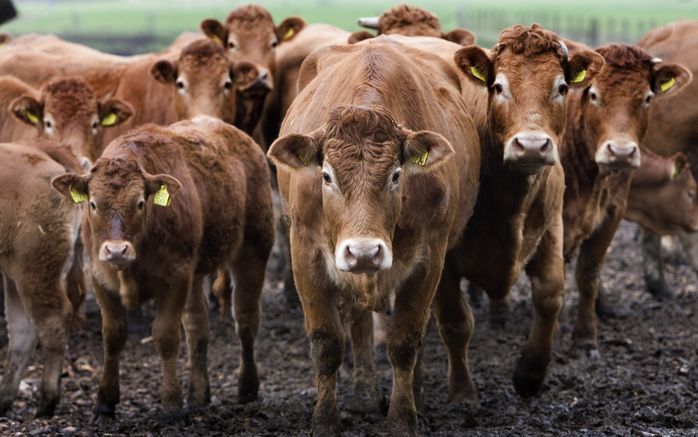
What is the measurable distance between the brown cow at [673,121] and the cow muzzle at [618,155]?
2.48m

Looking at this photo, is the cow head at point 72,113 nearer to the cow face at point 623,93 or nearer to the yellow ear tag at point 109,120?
the yellow ear tag at point 109,120

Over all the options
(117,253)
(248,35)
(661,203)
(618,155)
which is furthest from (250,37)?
(117,253)

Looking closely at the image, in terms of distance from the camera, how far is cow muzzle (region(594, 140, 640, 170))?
925cm

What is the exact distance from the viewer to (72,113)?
10.4 meters

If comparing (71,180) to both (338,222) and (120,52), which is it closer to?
(338,222)

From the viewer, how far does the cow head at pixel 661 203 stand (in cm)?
1186

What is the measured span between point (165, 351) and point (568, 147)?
3.83 metres

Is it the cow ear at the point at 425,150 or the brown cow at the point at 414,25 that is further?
the brown cow at the point at 414,25

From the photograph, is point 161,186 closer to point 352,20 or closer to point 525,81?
point 525,81

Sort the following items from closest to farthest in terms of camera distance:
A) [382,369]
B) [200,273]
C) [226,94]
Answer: [200,273]
[382,369]
[226,94]

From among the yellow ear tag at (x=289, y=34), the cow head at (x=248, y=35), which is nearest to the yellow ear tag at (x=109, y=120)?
the cow head at (x=248, y=35)

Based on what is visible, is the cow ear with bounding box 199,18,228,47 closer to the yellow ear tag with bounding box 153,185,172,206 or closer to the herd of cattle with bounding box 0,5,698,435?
the herd of cattle with bounding box 0,5,698,435

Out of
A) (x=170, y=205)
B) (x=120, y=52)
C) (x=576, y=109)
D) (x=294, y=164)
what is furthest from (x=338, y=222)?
(x=120, y=52)

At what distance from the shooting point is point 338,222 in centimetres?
619
